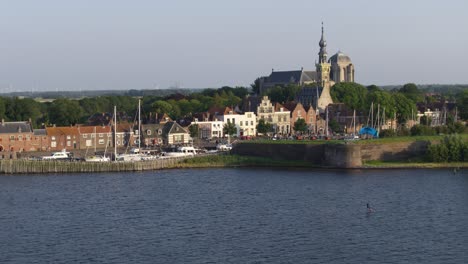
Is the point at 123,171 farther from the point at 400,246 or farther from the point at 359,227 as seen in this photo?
the point at 400,246

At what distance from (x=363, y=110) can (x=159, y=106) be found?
22.2 meters

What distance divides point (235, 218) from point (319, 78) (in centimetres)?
8424

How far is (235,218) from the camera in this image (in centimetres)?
4041

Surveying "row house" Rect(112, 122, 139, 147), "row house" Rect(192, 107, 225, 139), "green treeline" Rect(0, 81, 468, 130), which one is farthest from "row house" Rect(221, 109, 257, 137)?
"row house" Rect(112, 122, 139, 147)

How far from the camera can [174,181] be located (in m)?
54.2

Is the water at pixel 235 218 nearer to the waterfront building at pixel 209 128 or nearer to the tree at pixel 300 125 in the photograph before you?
the waterfront building at pixel 209 128

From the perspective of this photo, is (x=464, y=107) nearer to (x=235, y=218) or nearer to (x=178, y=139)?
(x=178, y=139)

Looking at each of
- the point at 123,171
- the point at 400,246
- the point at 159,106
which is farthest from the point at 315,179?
the point at 159,106

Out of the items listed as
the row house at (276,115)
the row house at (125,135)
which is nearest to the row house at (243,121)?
the row house at (276,115)

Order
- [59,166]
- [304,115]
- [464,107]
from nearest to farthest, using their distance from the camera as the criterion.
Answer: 1. [59,166]
2. [304,115]
3. [464,107]

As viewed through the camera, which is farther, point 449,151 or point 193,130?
point 193,130

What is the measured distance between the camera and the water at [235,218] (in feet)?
109

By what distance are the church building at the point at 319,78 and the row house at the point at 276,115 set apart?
28.6ft

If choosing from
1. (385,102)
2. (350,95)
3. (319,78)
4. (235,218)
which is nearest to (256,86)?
(319,78)
